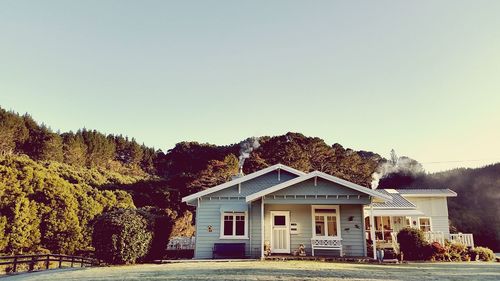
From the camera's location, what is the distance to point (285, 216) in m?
20.7

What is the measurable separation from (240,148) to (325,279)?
49.6 meters

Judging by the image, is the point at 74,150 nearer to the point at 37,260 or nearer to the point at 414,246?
the point at 37,260

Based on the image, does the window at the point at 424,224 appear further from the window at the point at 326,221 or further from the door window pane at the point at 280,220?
the door window pane at the point at 280,220

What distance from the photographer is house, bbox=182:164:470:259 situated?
19.3 meters

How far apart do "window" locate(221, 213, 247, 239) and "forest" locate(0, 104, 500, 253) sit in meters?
3.02

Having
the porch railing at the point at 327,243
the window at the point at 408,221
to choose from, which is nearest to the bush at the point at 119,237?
the porch railing at the point at 327,243

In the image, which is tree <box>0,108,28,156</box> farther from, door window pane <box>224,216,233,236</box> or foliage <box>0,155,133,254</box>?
door window pane <box>224,216,233,236</box>

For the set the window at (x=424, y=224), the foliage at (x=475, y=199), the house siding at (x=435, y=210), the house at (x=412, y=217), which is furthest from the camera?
the foliage at (x=475, y=199)

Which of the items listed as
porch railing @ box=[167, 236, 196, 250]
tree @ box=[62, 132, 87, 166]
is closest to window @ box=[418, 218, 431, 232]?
porch railing @ box=[167, 236, 196, 250]

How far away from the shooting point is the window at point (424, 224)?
27.5m

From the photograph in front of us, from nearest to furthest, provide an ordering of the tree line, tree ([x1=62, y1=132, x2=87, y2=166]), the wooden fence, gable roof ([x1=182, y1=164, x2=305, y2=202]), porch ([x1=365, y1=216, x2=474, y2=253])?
1. the wooden fence
2. gable roof ([x1=182, y1=164, x2=305, y2=202])
3. porch ([x1=365, y1=216, x2=474, y2=253])
4. the tree line
5. tree ([x1=62, y1=132, x2=87, y2=166])

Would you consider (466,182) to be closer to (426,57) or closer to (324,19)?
(426,57)

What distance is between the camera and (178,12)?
1830 centimetres

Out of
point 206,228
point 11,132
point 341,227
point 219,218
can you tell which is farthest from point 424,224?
point 11,132
